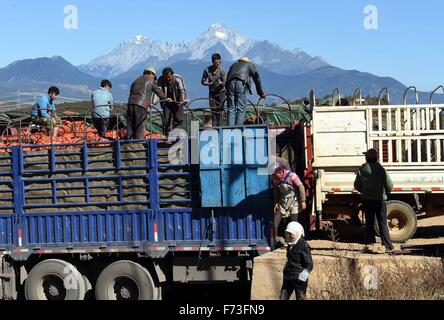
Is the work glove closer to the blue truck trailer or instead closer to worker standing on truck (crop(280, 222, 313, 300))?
worker standing on truck (crop(280, 222, 313, 300))

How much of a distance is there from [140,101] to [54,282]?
313cm

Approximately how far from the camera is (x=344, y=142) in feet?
37.2

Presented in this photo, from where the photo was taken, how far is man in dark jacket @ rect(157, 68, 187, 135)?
12109mm

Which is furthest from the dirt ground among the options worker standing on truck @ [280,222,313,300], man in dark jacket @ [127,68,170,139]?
man in dark jacket @ [127,68,170,139]

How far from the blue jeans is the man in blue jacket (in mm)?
2010

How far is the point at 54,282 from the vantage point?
35.1 ft

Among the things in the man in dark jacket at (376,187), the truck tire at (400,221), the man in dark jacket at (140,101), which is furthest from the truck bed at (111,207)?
the truck tire at (400,221)

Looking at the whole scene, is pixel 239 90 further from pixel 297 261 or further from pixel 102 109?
pixel 297 261

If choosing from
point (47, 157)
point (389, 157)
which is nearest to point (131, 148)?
point (47, 157)

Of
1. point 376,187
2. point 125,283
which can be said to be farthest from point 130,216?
point 376,187

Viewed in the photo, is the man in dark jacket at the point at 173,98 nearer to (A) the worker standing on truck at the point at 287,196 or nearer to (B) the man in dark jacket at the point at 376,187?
(A) the worker standing on truck at the point at 287,196

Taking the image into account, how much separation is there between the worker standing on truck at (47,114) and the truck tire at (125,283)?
10.2 feet

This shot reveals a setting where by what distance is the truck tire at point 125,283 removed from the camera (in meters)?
10.4

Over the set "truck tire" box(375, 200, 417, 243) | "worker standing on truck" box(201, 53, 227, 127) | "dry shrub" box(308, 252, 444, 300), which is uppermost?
"worker standing on truck" box(201, 53, 227, 127)
